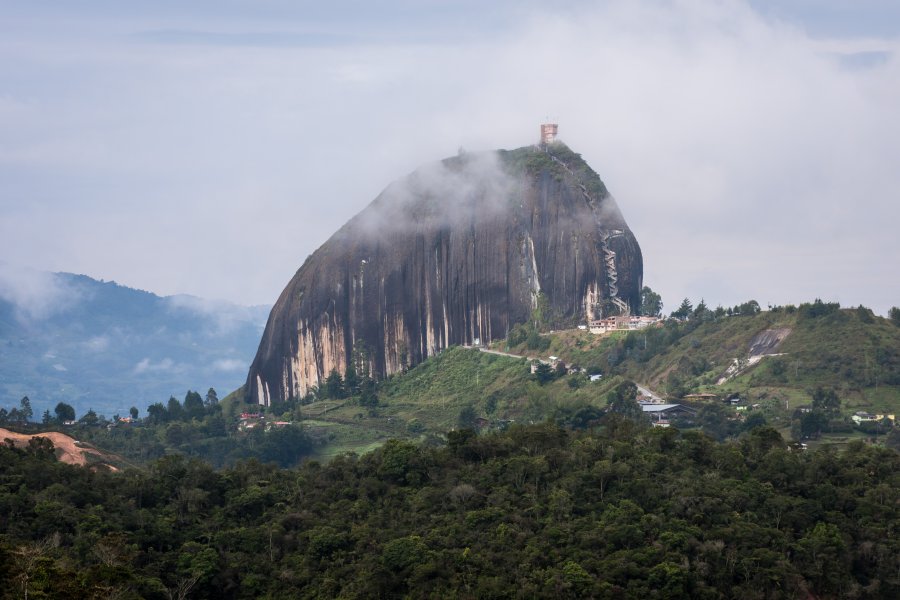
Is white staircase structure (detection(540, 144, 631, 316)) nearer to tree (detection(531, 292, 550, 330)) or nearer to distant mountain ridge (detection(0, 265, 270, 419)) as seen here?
tree (detection(531, 292, 550, 330))

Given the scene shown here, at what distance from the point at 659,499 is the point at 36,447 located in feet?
68.7

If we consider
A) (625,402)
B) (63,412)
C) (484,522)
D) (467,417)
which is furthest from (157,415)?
(484,522)

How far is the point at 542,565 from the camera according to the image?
115 ft

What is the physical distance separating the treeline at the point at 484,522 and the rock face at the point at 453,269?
157 ft

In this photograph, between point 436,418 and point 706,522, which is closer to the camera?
point 706,522

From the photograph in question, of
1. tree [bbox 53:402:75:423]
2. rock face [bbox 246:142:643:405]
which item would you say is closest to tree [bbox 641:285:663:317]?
rock face [bbox 246:142:643:405]

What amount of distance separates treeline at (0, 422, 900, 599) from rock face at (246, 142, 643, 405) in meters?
48.0

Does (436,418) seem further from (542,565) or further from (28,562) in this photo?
(28,562)

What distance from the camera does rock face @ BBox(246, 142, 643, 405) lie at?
92.7 m

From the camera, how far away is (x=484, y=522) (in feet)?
125

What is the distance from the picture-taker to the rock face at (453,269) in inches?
3649

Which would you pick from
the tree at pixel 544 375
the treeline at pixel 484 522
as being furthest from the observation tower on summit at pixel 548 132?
the treeline at pixel 484 522

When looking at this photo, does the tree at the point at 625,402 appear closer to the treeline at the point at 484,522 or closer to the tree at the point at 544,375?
the tree at the point at 544,375

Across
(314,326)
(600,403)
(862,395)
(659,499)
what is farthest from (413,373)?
(659,499)
